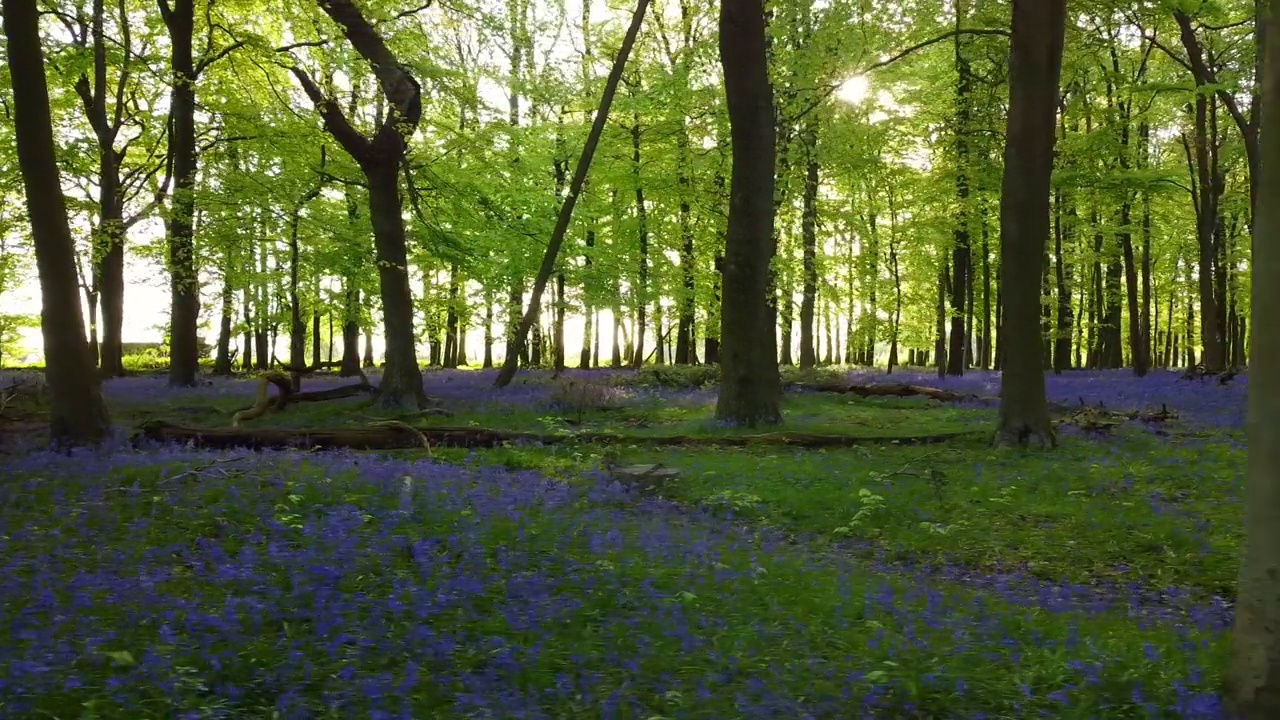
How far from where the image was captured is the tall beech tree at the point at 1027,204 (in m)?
12.0

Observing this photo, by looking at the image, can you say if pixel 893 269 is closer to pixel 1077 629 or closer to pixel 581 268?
pixel 581 268

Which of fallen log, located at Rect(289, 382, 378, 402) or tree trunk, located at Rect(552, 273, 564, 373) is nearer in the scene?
fallen log, located at Rect(289, 382, 378, 402)

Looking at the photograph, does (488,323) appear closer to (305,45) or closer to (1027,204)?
(305,45)

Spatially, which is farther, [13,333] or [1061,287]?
[13,333]

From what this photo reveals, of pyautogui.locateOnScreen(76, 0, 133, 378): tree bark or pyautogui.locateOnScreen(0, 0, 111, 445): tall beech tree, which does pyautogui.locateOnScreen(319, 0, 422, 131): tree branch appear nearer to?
pyautogui.locateOnScreen(0, 0, 111, 445): tall beech tree

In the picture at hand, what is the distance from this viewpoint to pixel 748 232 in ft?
48.4

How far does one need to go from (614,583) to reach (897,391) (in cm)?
1601

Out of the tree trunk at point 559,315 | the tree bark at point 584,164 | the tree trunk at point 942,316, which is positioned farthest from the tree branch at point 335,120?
the tree trunk at point 942,316

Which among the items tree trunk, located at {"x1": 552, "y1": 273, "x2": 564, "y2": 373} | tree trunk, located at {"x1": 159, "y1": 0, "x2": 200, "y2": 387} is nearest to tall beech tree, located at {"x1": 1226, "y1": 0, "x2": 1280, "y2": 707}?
tree trunk, located at {"x1": 159, "y1": 0, "x2": 200, "y2": 387}

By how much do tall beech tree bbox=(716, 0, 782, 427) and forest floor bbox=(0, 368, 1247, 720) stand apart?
8.25 feet

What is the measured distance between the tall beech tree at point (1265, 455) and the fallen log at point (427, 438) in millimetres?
9561

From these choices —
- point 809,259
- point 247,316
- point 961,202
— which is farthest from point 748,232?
point 247,316

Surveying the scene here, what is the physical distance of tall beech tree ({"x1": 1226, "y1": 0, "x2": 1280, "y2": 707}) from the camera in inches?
153

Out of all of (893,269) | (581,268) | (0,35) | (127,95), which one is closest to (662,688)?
(0,35)
